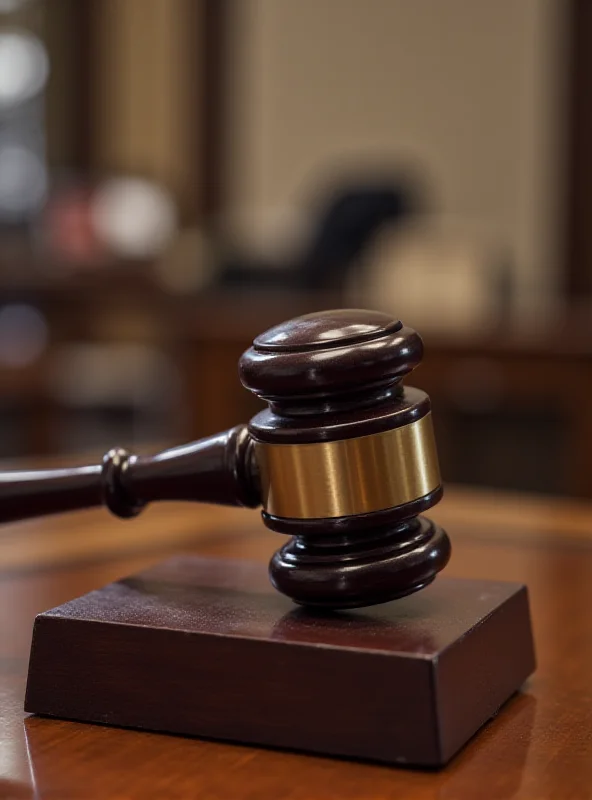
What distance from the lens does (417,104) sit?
6.27 metres

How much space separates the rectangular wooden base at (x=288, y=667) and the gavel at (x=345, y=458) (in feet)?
0.07

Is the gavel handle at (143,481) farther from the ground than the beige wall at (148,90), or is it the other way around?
the beige wall at (148,90)

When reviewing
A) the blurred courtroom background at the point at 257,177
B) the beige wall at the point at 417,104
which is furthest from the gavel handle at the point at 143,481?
the beige wall at the point at 417,104

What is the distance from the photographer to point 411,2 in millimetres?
6219

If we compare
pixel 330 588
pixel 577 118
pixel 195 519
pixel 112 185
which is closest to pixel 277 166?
pixel 112 185

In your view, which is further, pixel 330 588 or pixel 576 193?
pixel 576 193

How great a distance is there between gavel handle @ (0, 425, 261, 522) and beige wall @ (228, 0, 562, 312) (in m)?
5.51

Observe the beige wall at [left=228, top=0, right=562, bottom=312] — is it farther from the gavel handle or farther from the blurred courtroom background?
the gavel handle

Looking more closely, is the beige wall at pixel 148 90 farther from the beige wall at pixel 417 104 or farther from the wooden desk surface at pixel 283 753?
the wooden desk surface at pixel 283 753

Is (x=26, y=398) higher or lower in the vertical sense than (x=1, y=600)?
lower

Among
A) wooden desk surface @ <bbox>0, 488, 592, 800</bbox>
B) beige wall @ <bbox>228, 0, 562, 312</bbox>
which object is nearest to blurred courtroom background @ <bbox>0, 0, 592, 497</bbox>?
beige wall @ <bbox>228, 0, 562, 312</bbox>

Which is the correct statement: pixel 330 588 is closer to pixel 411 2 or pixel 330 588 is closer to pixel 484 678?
pixel 484 678

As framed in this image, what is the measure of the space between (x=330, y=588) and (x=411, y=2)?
6.10m

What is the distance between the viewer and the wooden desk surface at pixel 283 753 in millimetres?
469
